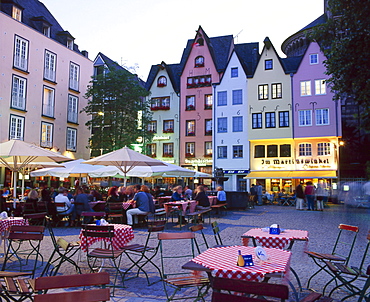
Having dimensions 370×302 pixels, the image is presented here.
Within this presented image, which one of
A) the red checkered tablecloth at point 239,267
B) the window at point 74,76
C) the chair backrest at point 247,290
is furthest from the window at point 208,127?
the chair backrest at point 247,290

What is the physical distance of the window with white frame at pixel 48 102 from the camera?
105 feet

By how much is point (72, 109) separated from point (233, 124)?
15829mm

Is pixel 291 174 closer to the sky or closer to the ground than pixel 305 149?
closer to the ground

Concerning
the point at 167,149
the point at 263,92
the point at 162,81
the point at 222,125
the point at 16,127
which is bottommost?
the point at 167,149

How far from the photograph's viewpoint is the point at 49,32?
3266 cm

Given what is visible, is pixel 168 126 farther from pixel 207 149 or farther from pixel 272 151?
pixel 272 151

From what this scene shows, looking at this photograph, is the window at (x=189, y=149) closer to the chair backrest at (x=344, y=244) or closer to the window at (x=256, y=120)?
the window at (x=256, y=120)

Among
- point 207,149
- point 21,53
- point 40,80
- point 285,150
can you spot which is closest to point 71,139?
point 40,80

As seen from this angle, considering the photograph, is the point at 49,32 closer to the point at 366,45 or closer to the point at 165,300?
the point at 366,45

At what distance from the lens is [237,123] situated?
39.2 meters

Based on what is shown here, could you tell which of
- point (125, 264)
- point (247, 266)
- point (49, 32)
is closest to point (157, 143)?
point (49, 32)

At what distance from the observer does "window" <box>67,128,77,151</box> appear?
1364 inches

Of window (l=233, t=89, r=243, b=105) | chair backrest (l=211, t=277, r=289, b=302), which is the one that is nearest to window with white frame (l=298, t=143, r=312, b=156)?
window (l=233, t=89, r=243, b=105)

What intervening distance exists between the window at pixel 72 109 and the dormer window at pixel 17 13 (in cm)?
765
